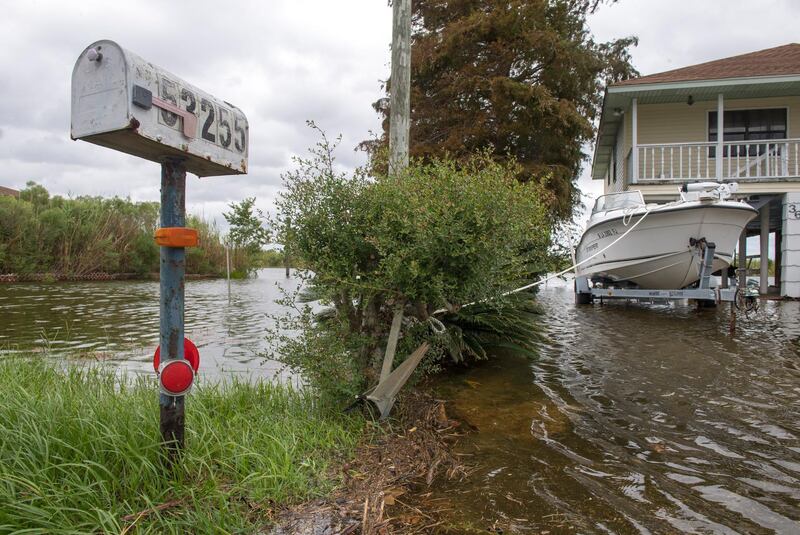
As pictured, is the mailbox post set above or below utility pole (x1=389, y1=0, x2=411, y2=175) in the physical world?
below

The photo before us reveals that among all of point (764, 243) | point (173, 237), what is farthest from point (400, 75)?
point (764, 243)

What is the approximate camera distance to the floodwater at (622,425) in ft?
7.46

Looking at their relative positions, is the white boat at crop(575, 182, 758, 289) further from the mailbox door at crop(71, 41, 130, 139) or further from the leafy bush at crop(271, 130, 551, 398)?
the mailbox door at crop(71, 41, 130, 139)

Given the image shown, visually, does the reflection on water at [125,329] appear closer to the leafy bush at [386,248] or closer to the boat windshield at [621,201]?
the leafy bush at [386,248]

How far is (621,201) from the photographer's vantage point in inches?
399

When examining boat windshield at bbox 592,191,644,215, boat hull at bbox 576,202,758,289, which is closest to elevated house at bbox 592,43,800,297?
boat windshield at bbox 592,191,644,215

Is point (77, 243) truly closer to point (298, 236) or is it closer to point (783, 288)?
point (298, 236)

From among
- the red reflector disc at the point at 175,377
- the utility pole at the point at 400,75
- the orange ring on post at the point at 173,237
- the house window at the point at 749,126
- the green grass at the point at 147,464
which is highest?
the house window at the point at 749,126

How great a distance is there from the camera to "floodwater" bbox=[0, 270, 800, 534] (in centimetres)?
227

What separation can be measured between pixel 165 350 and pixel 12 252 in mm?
25769

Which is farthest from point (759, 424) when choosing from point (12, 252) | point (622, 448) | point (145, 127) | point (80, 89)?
point (12, 252)

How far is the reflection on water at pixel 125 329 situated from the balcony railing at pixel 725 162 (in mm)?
9698

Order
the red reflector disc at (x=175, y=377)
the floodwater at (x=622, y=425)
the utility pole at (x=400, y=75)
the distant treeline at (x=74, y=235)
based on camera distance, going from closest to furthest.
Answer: the red reflector disc at (x=175, y=377) → the floodwater at (x=622, y=425) → the utility pole at (x=400, y=75) → the distant treeline at (x=74, y=235)

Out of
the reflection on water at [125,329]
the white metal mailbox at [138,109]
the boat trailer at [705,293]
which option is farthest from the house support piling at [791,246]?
the white metal mailbox at [138,109]
